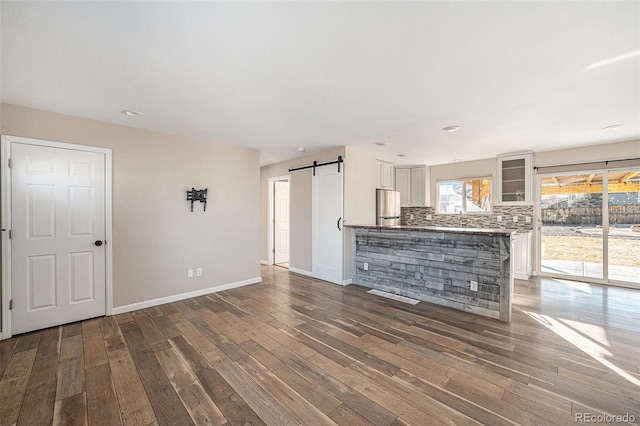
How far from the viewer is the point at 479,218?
19.6ft

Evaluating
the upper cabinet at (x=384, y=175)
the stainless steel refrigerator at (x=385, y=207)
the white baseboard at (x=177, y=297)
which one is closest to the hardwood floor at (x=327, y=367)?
the white baseboard at (x=177, y=297)

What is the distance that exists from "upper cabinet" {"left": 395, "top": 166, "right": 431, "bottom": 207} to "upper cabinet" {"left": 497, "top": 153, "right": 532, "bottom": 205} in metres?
1.50

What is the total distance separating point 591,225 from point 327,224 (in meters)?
4.81

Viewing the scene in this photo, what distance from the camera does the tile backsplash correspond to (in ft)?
17.8

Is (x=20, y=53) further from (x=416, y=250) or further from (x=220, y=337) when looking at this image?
(x=416, y=250)

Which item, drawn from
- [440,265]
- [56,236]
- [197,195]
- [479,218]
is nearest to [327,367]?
[440,265]

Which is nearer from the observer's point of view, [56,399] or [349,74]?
[56,399]

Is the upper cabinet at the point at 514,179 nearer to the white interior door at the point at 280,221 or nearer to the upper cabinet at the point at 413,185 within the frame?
the upper cabinet at the point at 413,185

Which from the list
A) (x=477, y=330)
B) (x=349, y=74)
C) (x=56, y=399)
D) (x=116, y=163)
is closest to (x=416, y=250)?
(x=477, y=330)

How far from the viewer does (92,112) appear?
310 cm

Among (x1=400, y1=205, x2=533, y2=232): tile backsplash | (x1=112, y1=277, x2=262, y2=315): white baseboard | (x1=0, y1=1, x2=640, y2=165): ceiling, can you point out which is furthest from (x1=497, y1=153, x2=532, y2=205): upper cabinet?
(x1=112, y1=277, x2=262, y2=315): white baseboard

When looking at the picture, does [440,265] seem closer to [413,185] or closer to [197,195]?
[413,185]

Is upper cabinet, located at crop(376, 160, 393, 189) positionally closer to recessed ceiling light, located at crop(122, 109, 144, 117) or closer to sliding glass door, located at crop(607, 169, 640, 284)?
sliding glass door, located at crop(607, 169, 640, 284)

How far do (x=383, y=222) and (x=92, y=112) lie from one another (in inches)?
192
